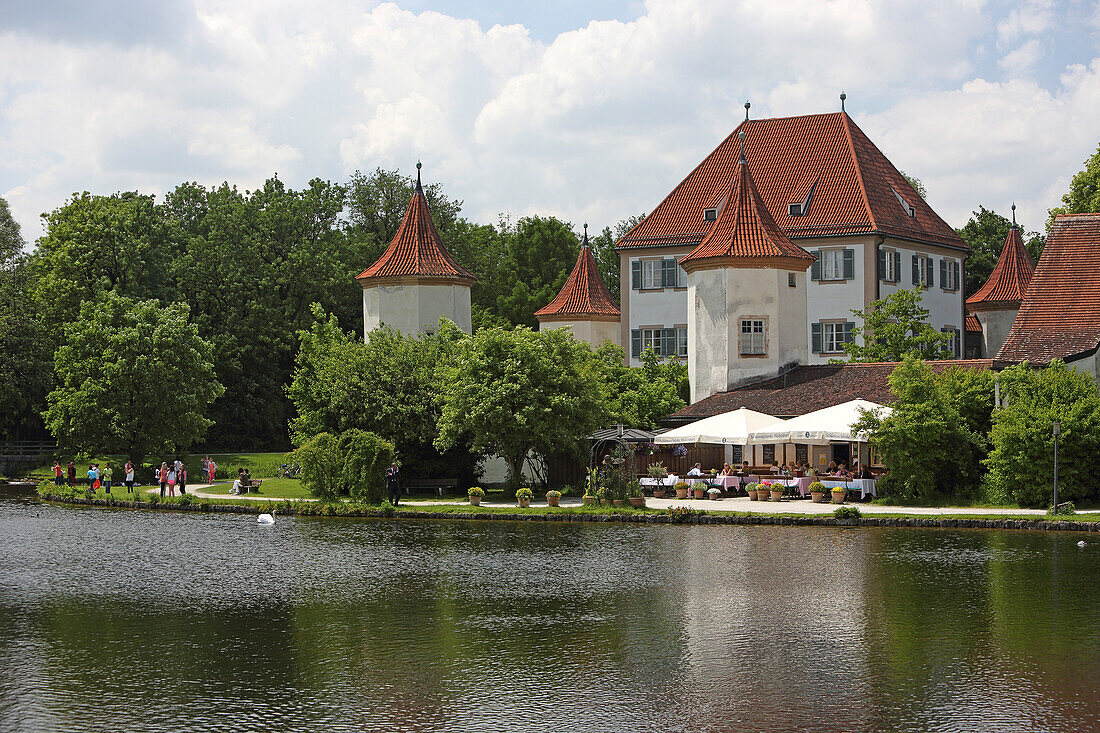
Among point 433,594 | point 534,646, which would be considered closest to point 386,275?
point 433,594

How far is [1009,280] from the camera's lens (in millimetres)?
72812

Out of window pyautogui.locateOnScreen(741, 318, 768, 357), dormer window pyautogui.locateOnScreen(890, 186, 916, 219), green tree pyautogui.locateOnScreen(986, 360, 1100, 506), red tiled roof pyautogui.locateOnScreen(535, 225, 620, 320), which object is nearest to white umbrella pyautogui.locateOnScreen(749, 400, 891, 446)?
green tree pyautogui.locateOnScreen(986, 360, 1100, 506)

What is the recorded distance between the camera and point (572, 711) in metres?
13.9

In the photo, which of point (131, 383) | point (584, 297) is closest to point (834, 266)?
point (584, 297)

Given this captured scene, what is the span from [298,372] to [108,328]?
1818 centimetres

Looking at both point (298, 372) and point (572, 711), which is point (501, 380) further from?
point (572, 711)

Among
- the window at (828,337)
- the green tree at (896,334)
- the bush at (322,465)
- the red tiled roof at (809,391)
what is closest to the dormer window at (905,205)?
the window at (828,337)

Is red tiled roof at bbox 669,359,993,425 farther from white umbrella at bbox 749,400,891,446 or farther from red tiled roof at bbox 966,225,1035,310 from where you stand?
red tiled roof at bbox 966,225,1035,310

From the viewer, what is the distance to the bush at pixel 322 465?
145ft

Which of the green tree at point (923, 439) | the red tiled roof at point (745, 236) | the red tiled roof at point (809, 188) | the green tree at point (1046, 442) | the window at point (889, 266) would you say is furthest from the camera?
the red tiled roof at point (809, 188)

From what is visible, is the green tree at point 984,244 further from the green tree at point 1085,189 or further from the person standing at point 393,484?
the person standing at point 393,484

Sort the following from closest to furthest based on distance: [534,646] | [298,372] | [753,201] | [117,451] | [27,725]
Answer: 1. [27,725]
2. [534,646]
3. [298,372]
4. [753,201]
5. [117,451]

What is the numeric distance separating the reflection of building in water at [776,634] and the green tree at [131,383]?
3975 cm

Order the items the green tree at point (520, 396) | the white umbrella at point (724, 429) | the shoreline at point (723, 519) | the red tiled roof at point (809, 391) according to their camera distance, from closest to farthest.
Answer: the shoreline at point (723, 519)
the white umbrella at point (724, 429)
the green tree at point (520, 396)
the red tiled roof at point (809, 391)
